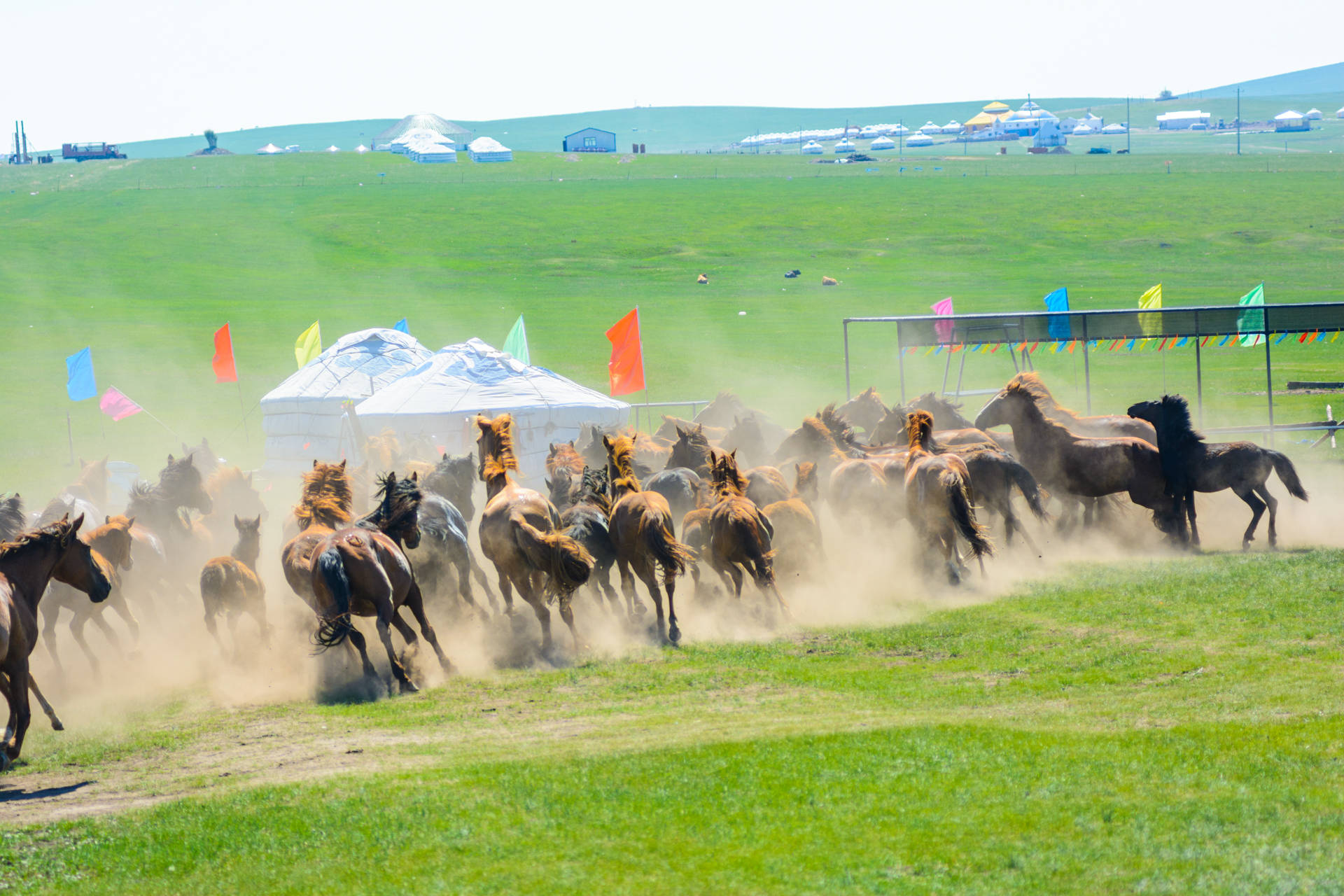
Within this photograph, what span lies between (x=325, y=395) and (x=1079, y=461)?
1725 cm

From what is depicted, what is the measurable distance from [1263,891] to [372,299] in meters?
60.7

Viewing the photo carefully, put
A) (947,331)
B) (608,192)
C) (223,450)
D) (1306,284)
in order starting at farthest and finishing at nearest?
1. (608,192)
2. (1306,284)
3. (223,450)
4. (947,331)

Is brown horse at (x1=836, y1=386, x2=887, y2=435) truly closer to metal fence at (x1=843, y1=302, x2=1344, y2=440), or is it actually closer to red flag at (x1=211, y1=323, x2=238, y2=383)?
metal fence at (x1=843, y1=302, x2=1344, y2=440)

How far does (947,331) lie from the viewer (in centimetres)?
2283

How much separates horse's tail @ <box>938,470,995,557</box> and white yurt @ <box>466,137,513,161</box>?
126 m

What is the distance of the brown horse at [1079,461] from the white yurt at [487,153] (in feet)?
405

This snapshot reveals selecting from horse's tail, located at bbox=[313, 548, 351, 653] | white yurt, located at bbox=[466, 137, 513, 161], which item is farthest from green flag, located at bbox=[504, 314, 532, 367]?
white yurt, located at bbox=[466, 137, 513, 161]

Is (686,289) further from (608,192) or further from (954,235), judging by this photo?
(608,192)

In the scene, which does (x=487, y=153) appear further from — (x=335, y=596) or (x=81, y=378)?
(x=335, y=596)

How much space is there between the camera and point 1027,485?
51.1 ft

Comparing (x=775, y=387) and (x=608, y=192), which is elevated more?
(x=608, y=192)

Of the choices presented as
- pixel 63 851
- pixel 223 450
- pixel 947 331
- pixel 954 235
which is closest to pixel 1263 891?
pixel 63 851

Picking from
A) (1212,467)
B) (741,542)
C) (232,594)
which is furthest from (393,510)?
(1212,467)

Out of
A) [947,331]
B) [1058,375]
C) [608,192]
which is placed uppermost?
[608,192]
